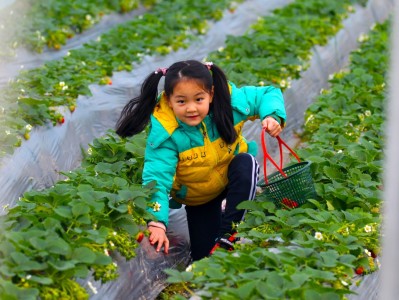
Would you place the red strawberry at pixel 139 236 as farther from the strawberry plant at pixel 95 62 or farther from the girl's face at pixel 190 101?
the strawberry plant at pixel 95 62

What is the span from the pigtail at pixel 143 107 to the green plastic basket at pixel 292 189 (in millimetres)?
710

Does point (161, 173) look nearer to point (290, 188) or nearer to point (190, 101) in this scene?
point (190, 101)

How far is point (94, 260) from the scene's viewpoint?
13.6 ft

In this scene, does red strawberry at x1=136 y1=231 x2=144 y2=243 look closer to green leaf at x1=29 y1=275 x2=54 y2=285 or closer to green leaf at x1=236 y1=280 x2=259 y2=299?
green leaf at x1=29 y1=275 x2=54 y2=285

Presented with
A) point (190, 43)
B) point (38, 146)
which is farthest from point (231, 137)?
point (190, 43)

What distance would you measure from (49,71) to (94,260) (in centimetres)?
328

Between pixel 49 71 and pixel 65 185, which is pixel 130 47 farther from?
pixel 65 185

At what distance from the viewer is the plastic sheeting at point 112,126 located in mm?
4797

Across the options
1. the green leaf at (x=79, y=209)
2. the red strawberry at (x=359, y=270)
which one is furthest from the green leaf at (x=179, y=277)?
the red strawberry at (x=359, y=270)

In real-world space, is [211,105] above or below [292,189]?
above

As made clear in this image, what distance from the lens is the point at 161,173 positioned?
4859mm

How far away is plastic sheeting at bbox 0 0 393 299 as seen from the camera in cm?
480

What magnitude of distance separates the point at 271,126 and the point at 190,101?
44cm

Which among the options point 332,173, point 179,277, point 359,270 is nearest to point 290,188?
point 332,173
